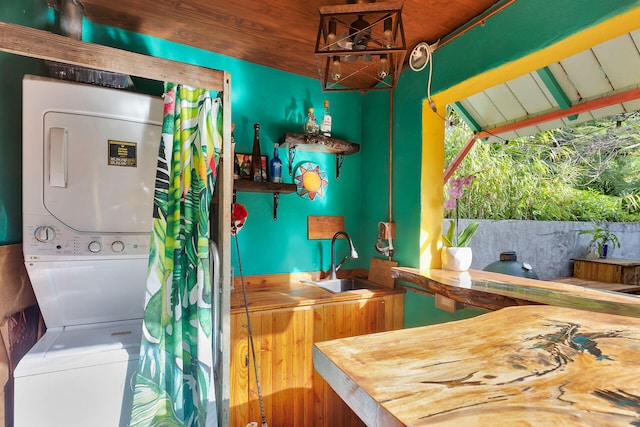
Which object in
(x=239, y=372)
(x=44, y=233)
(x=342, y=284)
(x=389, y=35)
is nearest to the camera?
(x=389, y=35)

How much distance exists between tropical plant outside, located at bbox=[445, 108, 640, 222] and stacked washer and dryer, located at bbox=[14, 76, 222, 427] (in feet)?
12.1

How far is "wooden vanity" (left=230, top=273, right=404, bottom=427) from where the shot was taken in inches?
67.7

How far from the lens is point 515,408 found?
0.45m

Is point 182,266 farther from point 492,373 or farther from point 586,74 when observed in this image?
point 586,74

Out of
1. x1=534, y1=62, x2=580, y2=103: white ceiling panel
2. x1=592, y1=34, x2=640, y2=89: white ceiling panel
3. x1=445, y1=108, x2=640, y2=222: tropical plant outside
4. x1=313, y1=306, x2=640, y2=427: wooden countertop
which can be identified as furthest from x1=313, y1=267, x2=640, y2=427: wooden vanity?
x1=445, y1=108, x2=640, y2=222: tropical plant outside

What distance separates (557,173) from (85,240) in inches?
255

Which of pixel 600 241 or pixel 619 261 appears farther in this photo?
pixel 600 241

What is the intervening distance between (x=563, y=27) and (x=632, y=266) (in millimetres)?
3166

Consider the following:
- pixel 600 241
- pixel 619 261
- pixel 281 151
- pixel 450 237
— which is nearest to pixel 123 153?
pixel 281 151

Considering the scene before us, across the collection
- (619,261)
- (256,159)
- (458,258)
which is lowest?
(619,261)

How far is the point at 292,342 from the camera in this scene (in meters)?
1.85

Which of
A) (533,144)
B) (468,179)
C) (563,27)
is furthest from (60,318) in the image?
(533,144)

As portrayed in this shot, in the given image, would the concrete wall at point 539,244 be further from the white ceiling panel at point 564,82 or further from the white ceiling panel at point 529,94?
the white ceiling panel at point 564,82

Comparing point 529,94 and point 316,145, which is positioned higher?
point 529,94
